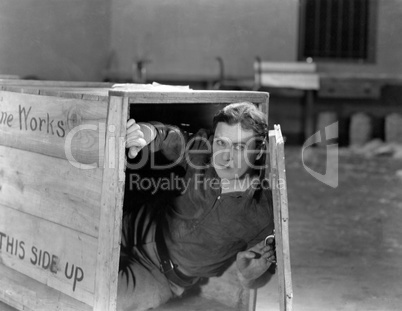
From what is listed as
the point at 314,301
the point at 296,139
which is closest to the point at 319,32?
the point at 296,139

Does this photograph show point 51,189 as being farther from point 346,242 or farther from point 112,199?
point 346,242

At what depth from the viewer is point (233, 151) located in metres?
2.65

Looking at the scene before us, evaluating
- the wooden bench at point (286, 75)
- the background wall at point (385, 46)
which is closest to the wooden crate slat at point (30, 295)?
the wooden bench at point (286, 75)

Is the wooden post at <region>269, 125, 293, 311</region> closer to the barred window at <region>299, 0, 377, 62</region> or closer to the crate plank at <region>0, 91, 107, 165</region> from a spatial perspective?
the crate plank at <region>0, 91, 107, 165</region>

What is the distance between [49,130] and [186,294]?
0.91m

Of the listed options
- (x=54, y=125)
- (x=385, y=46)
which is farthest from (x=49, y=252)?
(x=385, y=46)

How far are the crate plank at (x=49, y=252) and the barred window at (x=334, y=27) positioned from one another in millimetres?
7337

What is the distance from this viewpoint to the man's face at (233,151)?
8.61 feet

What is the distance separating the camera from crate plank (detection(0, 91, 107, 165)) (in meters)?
2.42

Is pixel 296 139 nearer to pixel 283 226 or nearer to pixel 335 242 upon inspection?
pixel 335 242

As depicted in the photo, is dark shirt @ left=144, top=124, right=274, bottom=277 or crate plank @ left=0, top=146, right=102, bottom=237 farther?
dark shirt @ left=144, top=124, right=274, bottom=277

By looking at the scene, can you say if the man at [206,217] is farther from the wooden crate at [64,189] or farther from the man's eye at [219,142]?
the wooden crate at [64,189]

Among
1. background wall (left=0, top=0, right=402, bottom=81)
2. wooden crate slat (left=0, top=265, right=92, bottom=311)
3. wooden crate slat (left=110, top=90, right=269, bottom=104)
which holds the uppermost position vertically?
background wall (left=0, top=0, right=402, bottom=81)

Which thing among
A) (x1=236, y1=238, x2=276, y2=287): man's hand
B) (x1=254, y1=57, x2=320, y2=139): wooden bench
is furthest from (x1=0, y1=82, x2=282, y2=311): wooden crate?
(x1=254, y1=57, x2=320, y2=139): wooden bench
